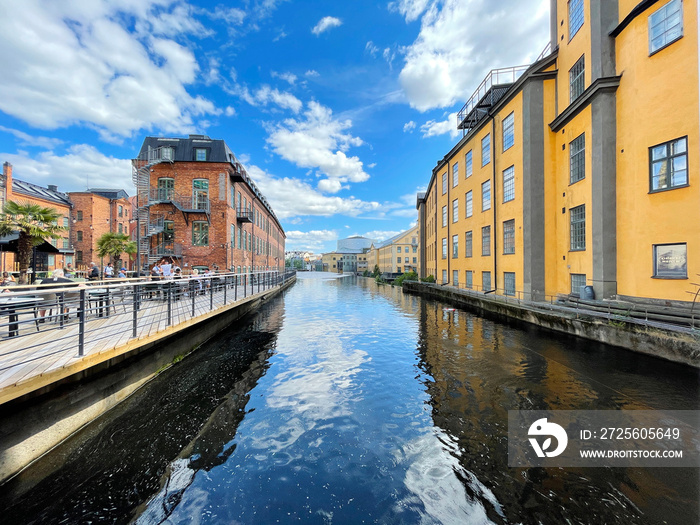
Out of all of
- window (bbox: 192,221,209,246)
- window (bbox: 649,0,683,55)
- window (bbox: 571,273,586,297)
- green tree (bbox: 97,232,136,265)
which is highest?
window (bbox: 649,0,683,55)

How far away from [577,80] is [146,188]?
26306mm

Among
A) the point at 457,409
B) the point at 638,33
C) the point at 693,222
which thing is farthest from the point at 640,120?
the point at 457,409

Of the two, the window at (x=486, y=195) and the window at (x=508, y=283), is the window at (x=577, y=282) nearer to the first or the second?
the window at (x=508, y=283)

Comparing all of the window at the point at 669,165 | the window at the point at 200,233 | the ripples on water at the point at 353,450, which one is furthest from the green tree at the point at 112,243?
the window at the point at 669,165

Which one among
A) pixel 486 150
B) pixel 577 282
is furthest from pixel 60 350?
pixel 486 150

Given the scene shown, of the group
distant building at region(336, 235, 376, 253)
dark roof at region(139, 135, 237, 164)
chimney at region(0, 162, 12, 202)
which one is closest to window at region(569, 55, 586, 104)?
dark roof at region(139, 135, 237, 164)

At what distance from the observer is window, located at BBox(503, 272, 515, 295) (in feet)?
55.2

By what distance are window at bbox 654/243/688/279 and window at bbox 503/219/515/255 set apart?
289 inches

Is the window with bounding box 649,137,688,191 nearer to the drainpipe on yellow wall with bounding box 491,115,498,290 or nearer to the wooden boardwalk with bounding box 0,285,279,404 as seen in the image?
the drainpipe on yellow wall with bounding box 491,115,498,290

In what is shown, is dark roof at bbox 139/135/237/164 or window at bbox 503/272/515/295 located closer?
window at bbox 503/272/515/295

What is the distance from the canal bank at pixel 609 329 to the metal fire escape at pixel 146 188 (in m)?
22.7

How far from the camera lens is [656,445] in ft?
14.4

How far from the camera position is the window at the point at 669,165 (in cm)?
883

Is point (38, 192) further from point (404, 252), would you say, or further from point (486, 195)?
point (404, 252)
